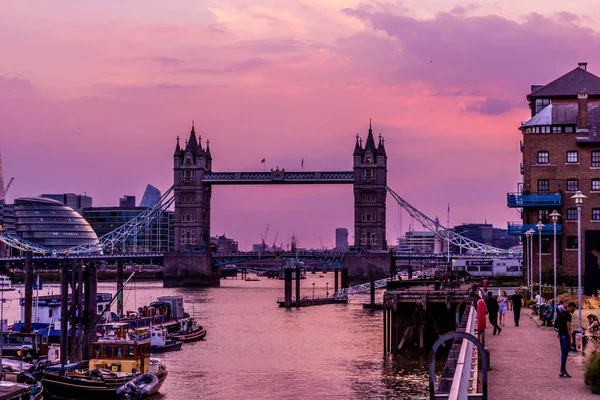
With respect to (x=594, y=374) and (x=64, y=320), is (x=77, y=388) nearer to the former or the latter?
(x=64, y=320)

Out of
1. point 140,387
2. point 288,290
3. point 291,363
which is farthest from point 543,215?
point 140,387

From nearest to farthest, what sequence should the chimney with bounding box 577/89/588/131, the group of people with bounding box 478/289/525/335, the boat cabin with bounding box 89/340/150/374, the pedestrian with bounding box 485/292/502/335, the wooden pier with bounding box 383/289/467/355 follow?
1. the pedestrian with bounding box 485/292/502/335
2. the group of people with bounding box 478/289/525/335
3. the boat cabin with bounding box 89/340/150/374
4. the wooden pier with bounding box 383/289/467/355
5. the chimney with bounding box 577/89/588/131

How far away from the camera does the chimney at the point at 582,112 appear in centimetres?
7925

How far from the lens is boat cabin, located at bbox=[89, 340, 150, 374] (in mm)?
47812

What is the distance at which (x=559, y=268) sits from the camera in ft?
258

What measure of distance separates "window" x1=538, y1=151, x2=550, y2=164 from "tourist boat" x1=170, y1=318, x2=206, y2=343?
29.9 meters

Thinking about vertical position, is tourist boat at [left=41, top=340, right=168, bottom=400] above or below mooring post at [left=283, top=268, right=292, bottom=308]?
below

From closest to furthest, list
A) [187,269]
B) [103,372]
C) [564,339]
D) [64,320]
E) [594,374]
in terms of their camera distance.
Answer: [594,374], [564,339], [103,372], [64,320], [187,269]

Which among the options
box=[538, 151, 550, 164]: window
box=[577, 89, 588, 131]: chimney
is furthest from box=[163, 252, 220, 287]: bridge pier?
box=[577, 89, 588, 131]: chimney

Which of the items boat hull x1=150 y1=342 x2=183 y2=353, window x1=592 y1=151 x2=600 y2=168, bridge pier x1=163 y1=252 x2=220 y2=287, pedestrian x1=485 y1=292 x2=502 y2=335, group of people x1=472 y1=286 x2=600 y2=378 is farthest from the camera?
bridge pier x1=163 y1=252 x2=220 y2=287

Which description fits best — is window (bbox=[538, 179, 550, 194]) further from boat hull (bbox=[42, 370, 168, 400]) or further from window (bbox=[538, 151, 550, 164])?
boat hull (bbox=[42, 370, 168, 400])

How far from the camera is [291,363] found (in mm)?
61000

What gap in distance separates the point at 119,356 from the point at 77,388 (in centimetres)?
396

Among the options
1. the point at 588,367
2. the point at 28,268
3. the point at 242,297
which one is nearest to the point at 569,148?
the point at 28,268
